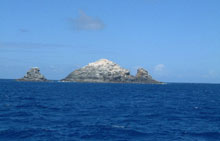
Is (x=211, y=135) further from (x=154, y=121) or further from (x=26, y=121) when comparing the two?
(x=26, y=121)

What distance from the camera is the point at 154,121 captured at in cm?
3334

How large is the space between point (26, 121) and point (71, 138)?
9745mm

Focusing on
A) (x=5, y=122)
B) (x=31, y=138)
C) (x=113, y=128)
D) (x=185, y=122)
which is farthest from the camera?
(x=185, y=122)

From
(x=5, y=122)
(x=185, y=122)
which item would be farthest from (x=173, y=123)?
(x=5, y=122)

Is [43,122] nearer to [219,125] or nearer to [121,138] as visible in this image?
[121,138]

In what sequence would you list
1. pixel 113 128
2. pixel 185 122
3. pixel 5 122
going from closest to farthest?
pixel 113 128
pixel 5 122
pixel 185 122

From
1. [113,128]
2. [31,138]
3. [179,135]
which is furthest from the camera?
[113,128]

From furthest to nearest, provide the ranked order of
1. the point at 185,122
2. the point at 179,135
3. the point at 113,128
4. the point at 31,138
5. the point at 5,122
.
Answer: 1. the point at 185,122
2. the point at 5,122
3. the point at 113,128
4. the point at 179,135
5. the point at 31,138

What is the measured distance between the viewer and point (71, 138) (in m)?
24.0

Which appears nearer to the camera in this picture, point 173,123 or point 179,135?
point 179,135

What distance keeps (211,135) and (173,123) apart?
631 cm

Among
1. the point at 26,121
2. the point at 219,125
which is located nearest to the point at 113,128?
the point at 26,121

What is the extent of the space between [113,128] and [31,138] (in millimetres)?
8571

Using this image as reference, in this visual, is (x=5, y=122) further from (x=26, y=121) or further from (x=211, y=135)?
(x=211, y=135)
